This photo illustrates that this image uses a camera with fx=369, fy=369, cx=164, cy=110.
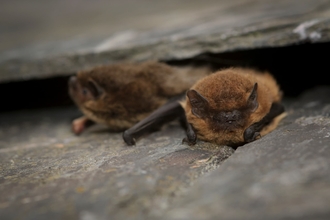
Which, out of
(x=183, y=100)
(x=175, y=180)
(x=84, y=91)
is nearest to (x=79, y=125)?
(x=84, y=91)

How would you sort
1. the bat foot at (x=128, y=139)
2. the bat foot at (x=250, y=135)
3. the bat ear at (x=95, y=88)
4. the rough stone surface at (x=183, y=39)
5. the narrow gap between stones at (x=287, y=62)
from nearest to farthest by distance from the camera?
the bat foot at (x=250, y=135) < the bat foot at (x=128, y=139) < the rough stone surface at (x=183, y=39) < the bat ear at (x=95, y=88) < the narrow gap between stones at (x=287, y=62)

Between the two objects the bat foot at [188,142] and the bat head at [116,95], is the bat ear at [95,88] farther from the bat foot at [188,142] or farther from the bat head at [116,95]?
the bat foot at [188,142]

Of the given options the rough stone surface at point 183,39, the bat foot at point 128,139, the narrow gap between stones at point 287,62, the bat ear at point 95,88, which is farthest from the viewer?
the narrow gap between stones at point 287,62

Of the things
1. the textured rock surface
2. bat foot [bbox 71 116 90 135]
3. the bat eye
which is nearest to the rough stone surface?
the bat eye

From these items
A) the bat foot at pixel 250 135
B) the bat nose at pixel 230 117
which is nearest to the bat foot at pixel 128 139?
the bat nose at pixel 230 117

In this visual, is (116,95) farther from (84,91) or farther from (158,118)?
(158,118)

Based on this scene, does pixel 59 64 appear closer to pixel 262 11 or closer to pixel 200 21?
pixel 200 21

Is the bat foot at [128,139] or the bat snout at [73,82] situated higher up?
the bat snout at [73,82]
